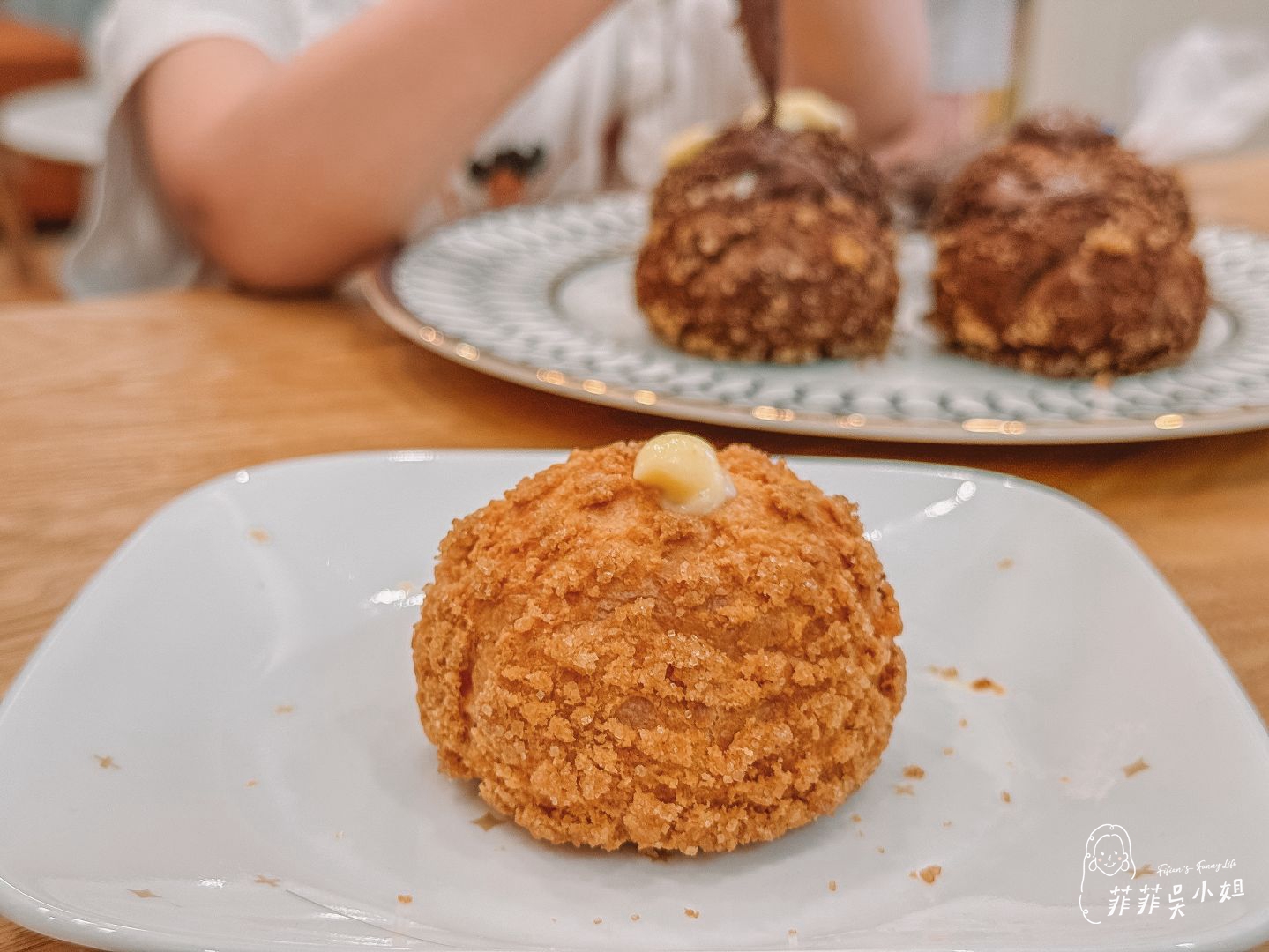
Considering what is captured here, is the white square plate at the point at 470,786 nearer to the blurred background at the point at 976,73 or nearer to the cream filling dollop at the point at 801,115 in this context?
the cream filling dollop at the point at 801,115

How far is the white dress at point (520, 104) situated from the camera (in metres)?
1.72

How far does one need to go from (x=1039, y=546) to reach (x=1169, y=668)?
0.16m

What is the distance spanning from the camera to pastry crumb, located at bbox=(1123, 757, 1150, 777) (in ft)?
1.98

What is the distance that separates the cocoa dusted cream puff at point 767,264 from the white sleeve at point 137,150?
0.83 meters

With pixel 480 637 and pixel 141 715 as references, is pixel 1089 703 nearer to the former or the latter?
pixel 480 637

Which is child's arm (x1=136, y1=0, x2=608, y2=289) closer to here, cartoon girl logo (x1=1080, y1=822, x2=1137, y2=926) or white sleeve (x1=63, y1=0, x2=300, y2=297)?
white sleeve (x1=63, y1=0, x2=300, y2=297)

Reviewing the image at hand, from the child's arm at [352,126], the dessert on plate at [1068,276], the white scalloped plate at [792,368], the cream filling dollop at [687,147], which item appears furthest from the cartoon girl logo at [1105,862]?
the child's arm at [352,126]

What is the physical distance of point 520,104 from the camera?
2139 mm

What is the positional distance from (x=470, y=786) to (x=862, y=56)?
199 cm

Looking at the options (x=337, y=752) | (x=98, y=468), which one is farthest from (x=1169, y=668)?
(x=98, y=468)

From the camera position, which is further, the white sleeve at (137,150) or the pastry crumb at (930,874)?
the white sleeve at (137,150)

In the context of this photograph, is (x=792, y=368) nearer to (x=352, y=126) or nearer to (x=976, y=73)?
(x=352, y=126)

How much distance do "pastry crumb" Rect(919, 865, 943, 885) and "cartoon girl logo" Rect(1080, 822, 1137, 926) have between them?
7 centimetres

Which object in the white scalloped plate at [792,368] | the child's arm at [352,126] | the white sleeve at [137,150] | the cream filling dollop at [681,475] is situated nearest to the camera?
the cream filling dollop at [681,475]
